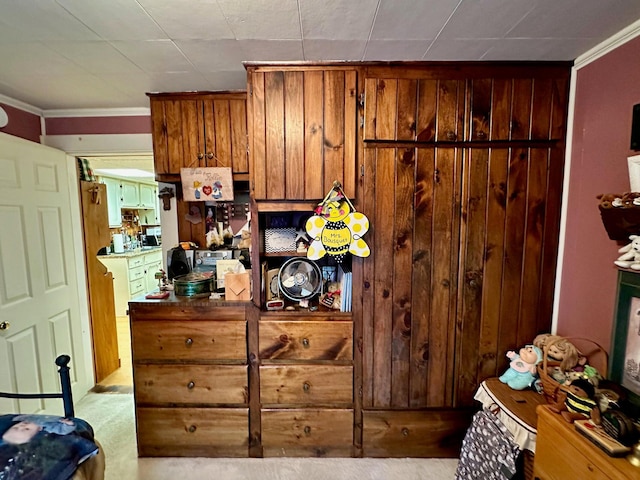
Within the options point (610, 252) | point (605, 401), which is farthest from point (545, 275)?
point (605, 401)

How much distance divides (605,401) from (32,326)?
3.08 meters

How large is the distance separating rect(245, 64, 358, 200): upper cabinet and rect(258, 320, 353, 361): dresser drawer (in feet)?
2.43

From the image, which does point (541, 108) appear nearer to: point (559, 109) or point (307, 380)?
point (559, 109)

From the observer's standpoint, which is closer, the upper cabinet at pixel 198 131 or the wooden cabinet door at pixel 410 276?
the wooden cabinet door at pixel 410 276

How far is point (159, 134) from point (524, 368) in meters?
2.50

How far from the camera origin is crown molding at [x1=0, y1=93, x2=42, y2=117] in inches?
78.8

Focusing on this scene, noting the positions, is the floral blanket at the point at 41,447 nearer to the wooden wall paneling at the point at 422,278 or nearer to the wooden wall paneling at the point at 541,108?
the wooden wall paneling at the point at 422,278

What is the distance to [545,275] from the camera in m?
1.68

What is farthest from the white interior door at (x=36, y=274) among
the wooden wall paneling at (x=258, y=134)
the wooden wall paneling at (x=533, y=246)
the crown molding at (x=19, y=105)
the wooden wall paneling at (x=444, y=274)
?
the wooden wall paneling at (x=533, y=246)

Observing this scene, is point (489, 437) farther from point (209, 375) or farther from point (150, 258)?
point (150, 258)

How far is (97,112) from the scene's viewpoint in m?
2.29

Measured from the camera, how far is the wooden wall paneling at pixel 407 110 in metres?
1.60

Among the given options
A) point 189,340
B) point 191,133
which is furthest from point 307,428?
point 191,133

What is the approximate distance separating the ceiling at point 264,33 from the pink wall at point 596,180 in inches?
7.4
